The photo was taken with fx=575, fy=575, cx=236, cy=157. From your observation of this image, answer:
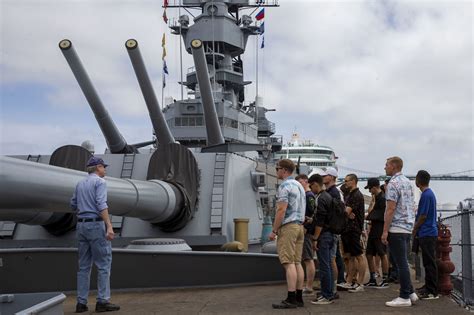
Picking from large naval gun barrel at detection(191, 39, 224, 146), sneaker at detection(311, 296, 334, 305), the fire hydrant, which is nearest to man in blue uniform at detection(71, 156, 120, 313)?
sneaker at detection(311, 296, 334, 305)

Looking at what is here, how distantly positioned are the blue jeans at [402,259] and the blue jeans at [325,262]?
0.56 m

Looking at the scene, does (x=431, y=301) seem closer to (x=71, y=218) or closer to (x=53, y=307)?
(x=53, y=307)

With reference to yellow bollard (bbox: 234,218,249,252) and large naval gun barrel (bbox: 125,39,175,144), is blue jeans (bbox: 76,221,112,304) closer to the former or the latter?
yellow bollard (bbox: 234,218,249,252)

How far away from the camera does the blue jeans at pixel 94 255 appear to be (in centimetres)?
477

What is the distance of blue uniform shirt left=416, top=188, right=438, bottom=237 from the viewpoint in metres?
5.24

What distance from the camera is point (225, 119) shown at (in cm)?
2030

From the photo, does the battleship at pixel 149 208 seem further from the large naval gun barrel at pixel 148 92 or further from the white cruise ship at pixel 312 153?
the white cruise ship at pixel 312 153

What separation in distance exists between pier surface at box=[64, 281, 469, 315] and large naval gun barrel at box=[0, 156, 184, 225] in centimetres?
89

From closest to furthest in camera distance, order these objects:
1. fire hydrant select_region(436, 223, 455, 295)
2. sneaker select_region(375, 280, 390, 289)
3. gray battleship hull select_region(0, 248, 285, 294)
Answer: fire hydrant select_region(436, 223, 455, 295) → gray battleship hull select_region(0, 248, 285, 294) → sneaker select_region(375, 280, 390, 289)

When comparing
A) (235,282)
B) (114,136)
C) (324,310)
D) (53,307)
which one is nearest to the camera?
(53,307)

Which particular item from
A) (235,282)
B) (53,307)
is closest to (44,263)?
(235,282)

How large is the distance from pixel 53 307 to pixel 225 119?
17.4 m

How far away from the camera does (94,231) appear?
476 centimetres

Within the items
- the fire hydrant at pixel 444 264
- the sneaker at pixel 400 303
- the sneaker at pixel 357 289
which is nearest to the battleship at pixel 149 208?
the sneaker at pixel 357 289
